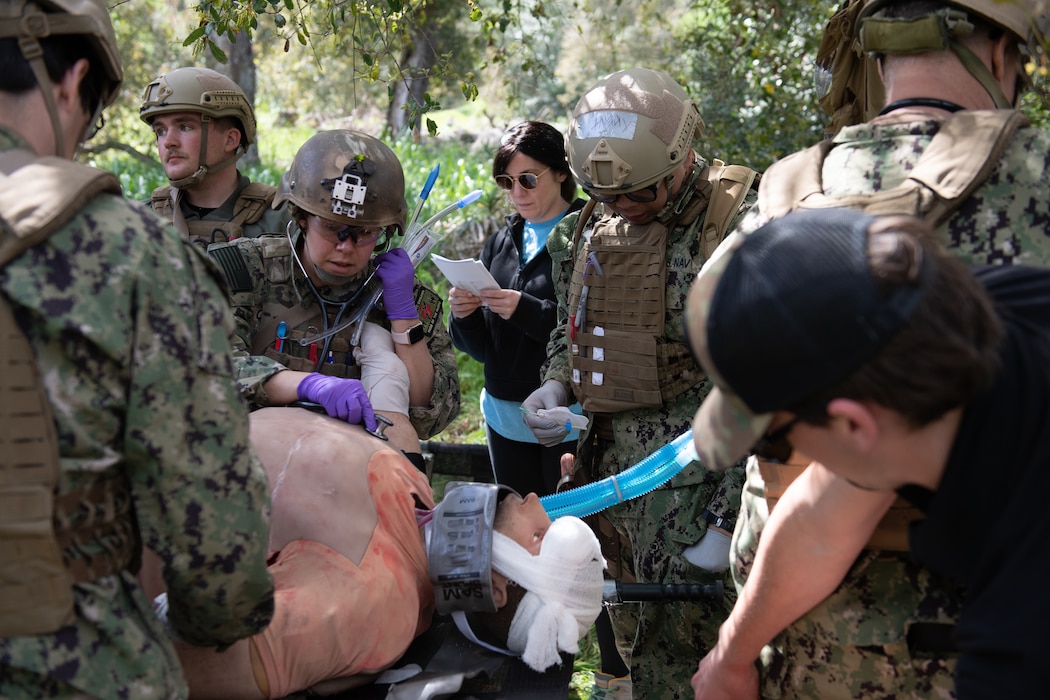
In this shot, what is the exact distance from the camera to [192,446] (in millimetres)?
1663

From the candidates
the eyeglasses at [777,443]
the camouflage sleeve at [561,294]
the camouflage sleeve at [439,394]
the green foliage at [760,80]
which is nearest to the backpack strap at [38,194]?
the eyeglasses at [777,443]

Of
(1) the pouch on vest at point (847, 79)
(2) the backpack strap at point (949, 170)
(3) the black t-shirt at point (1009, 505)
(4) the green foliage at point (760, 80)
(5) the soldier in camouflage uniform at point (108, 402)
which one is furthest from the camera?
(4) the green foliage at point (760, 80)

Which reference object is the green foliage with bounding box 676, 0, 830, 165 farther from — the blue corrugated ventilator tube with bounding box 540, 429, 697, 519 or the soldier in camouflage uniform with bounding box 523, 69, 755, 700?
the blue corrugated ventilator tube with bounding box 540, 429, 697, 519

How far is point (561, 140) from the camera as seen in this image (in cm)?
464

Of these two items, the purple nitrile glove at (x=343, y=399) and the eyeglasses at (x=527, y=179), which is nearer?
the purple nitrile glove at (x=343, y=399)

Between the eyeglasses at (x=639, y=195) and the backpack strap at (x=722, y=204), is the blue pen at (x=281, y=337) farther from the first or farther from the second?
the backpack strap at (x=722, y=204)

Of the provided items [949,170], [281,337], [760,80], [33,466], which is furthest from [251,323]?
[760,80]

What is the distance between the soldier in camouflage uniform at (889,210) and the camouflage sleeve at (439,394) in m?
1.62

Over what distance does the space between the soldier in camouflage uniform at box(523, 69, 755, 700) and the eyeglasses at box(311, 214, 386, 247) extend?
2.56 ft

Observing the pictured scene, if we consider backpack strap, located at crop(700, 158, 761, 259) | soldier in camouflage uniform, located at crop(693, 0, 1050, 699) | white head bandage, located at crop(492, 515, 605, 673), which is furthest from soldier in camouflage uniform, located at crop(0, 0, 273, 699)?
backpack strap, located at crop(700, 158, 761, 259)

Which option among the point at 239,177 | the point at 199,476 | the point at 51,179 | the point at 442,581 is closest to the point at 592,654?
the point at 442,581

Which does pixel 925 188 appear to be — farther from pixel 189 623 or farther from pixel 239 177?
pixel 239 177

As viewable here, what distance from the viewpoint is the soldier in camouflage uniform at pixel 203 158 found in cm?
445

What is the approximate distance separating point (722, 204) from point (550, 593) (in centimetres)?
154
